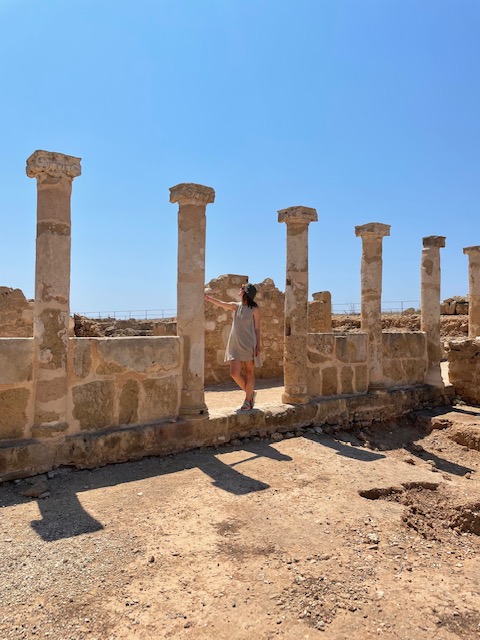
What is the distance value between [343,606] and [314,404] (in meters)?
3.86

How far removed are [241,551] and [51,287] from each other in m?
2.76

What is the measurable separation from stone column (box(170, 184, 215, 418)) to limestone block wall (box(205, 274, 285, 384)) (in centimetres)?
420

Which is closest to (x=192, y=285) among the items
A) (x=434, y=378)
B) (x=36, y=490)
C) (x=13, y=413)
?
(x=13, y=413)

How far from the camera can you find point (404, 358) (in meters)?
7.99

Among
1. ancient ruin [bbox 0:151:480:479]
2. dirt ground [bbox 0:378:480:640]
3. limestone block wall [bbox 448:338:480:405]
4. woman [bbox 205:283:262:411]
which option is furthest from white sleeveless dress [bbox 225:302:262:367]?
limestone block wall [bbox 448:338:480:405]

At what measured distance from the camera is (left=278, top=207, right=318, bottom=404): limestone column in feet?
21.2

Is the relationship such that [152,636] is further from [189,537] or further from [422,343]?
[422,343]

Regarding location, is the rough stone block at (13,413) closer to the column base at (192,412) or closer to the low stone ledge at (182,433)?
the low stone ledge at (182,433)

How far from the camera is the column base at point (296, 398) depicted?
20.9 feet

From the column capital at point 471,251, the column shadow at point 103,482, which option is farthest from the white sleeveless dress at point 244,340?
the column capital at point 471,251

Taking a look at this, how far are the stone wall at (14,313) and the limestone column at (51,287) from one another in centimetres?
645

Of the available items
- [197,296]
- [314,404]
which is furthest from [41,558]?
[314,404]

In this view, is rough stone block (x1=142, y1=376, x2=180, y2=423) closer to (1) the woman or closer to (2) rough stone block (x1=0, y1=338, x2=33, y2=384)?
(1) the woman

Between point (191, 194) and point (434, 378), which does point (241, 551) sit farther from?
point (434, 378)
